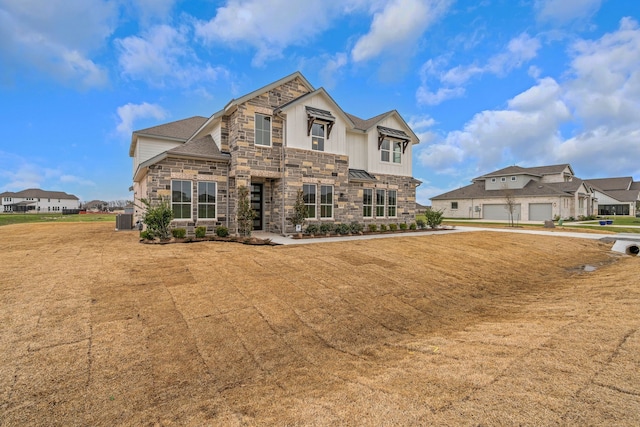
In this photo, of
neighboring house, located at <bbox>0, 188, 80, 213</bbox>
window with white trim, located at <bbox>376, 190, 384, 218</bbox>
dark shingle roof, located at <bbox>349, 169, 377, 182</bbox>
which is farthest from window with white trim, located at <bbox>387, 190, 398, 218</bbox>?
neighboring house, located at <bbox>0, 188, 80, 213</bbox>

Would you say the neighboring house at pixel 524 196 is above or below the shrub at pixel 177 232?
above

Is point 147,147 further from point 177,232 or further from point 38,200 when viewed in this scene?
point 38,200

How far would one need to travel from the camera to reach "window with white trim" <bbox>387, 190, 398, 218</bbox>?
19783 mm

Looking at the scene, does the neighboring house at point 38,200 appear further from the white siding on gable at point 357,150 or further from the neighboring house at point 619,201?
the neighboring house at point 619,201

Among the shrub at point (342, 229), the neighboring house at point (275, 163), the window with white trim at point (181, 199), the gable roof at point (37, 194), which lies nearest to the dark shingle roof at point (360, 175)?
the neighboring house at point (275, 163)

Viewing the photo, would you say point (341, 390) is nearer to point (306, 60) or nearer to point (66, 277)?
point (66, 277)

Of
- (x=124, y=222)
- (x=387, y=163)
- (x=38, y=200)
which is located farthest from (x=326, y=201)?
(x=38, y=200)

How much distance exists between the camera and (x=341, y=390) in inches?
134

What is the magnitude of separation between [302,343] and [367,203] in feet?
48.1

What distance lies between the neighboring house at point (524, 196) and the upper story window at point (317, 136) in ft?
86.2

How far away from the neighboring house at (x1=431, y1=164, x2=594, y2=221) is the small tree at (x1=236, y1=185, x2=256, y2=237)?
30512mm

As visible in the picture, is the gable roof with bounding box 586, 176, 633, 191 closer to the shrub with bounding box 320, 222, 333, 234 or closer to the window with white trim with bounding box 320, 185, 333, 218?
the window with white trim with bounding box 320, 185, 333, 218

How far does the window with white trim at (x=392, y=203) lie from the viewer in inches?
779

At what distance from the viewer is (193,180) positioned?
1374 cm
